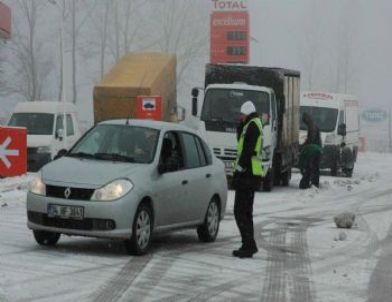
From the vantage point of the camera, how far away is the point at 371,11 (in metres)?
94.8

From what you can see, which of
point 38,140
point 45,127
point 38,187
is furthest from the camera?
point 45,127

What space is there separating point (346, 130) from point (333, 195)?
9.05 m

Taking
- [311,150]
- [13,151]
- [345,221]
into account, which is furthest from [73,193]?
[311,150]

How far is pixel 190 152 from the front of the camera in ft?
36.2

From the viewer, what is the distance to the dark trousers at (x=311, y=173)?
2042 centimetres

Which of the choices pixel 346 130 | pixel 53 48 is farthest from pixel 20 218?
pixel 53 48

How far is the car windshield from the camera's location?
10.1m

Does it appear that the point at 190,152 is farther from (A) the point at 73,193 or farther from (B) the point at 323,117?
(B) the point at 323,117

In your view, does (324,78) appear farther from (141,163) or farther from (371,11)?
(141,163)

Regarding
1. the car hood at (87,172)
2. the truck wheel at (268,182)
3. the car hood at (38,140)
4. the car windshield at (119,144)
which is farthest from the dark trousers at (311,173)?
the car hood at (87,172)

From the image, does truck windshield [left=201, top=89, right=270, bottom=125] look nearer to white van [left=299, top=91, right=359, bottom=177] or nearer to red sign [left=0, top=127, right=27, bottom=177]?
red sign [left=0, top=127, right=27, bottom=177]

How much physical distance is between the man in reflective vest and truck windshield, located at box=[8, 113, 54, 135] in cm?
1373

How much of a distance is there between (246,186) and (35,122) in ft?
47.3

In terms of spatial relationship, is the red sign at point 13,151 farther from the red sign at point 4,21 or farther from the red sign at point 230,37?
the red sign at point 230,37
